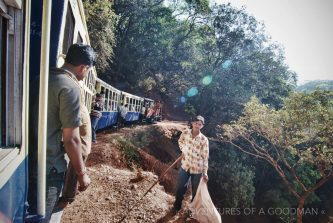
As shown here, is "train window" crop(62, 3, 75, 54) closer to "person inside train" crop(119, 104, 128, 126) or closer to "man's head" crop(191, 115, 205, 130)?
"man's head" crop(191, 115, 205, 130)

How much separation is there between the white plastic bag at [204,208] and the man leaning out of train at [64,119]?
308cm

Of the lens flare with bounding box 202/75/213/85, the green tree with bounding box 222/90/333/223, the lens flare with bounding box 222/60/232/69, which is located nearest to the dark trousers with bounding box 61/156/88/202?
the green tree with bounding box 222/90/333/223

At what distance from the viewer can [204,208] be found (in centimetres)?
481

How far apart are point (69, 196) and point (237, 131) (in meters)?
13.2

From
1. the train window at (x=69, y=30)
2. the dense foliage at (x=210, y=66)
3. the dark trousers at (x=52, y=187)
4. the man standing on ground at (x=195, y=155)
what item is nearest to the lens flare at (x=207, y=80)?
the dense foliage at (x=210, y=66)

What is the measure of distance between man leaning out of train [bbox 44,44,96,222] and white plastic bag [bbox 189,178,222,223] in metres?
3.08

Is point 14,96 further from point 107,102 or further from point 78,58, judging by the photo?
point 107,102

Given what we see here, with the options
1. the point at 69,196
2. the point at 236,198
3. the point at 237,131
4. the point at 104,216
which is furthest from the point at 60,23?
the point at 236,198

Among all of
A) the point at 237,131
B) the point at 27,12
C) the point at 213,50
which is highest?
the point at 213,50

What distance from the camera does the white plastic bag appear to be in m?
4.74

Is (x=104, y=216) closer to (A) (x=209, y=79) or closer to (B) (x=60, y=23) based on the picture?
(B) (x=60, y=23)

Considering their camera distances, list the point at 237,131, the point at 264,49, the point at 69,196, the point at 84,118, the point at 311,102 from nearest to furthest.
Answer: the point at 84,118
the point at 69,196
the point at 311,102
the point at 237,131
the point at 264,49

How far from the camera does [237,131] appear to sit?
15.2 m

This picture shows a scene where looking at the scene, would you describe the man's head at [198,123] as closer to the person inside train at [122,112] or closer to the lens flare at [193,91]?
the person inside train at [122,112]
